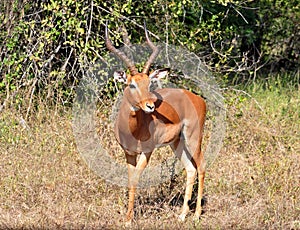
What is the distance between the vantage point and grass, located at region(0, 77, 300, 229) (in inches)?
195

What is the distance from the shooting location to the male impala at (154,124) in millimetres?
4871

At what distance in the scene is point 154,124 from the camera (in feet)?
16.8

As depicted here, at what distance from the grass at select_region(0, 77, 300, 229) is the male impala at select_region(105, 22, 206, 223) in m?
0.24

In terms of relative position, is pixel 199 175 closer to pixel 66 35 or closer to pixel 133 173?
pixel 133 173

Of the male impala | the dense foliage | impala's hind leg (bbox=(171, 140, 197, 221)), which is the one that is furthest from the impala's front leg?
the dense foliage

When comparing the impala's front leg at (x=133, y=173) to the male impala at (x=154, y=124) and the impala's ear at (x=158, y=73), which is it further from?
the impala's ear at (x=158, y=73)

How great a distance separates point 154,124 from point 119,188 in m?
0.82

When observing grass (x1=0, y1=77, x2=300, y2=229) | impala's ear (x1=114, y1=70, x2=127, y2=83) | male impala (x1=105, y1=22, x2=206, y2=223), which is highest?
impala's ear (x1=114, y1=70, x2=127, y2=83)

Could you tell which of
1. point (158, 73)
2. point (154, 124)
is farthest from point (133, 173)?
point (158, 73)

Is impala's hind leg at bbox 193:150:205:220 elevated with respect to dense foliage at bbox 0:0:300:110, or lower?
lower

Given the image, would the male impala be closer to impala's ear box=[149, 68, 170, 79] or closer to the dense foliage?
impala's ear box=[149, 68, 170, 79]

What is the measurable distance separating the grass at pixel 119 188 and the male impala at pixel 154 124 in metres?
0.24

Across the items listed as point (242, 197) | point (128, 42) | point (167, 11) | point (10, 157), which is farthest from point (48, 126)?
point (242, 197)

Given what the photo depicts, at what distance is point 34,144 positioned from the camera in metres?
6.44
